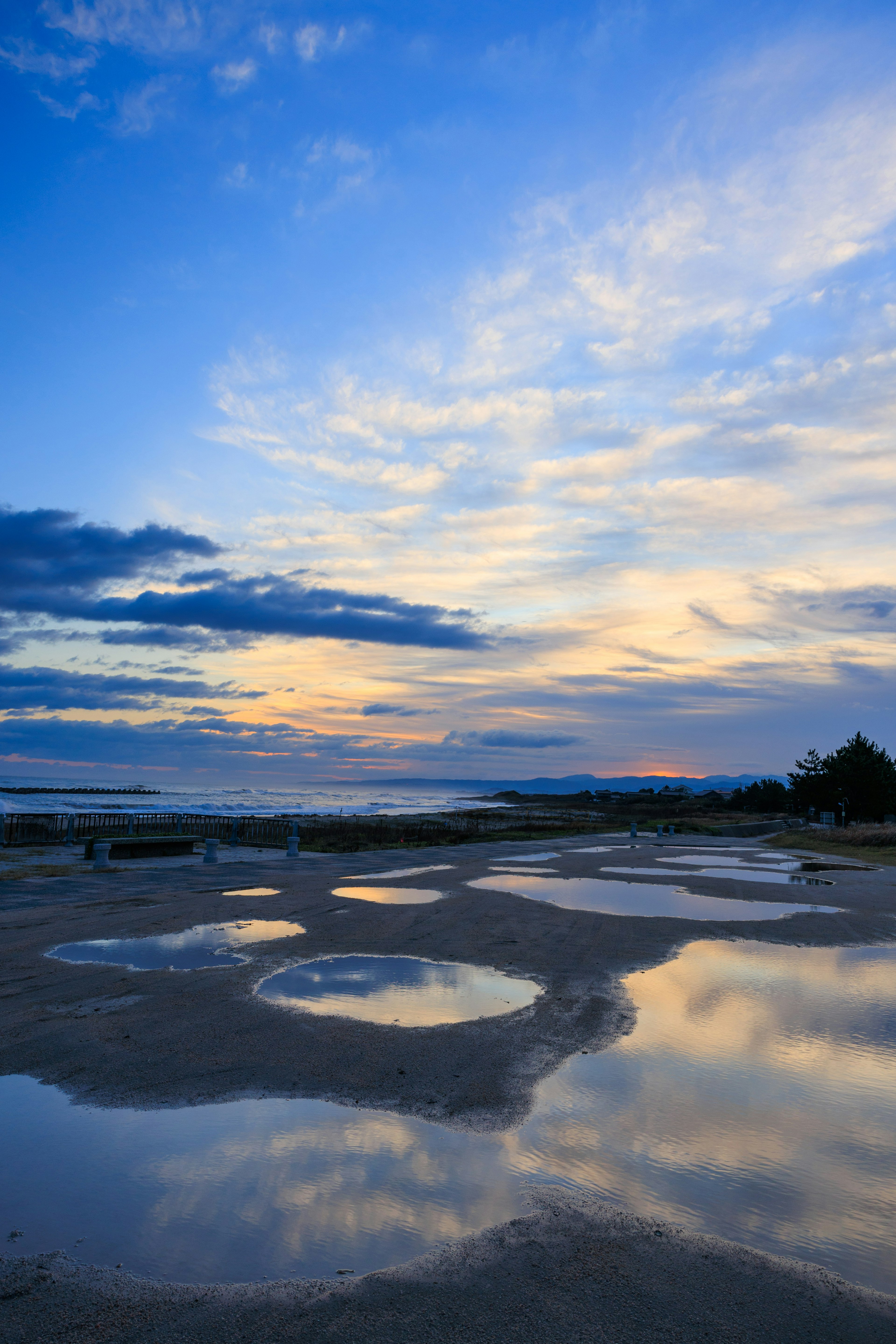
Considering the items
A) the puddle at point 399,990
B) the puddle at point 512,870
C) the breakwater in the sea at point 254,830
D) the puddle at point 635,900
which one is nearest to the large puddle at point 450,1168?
the puddle at point 399,990

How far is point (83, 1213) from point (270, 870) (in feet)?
61.8

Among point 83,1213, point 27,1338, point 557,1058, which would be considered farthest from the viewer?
point 557,1058

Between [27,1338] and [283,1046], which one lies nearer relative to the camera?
[27,1338]

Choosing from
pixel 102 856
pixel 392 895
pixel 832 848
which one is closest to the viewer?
pixel 392 895

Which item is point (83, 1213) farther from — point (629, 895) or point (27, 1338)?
point (629, 895)

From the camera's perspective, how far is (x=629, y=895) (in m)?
17.2

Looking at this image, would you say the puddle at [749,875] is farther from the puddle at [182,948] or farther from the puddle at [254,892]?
the puddle at [182,948]

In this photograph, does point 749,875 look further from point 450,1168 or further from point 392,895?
point 450,1168

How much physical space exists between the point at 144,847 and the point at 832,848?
31144mm

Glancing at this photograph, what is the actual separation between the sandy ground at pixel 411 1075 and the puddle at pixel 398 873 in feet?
15.1

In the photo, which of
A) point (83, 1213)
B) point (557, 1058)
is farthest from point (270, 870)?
point (83, 1213)

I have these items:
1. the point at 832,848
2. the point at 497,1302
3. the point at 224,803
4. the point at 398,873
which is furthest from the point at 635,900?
the point at 224,803

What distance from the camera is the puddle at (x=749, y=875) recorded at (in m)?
20.8

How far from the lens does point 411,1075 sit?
5957 mm
